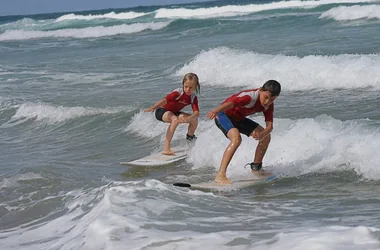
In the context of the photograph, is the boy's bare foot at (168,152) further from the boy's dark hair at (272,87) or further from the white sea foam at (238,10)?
the white sea foam at (238,10)

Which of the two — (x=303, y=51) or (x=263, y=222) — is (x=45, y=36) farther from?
(x=263, y=222)

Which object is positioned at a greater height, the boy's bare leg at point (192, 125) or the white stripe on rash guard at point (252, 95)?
the white stripe on rash guard at point (252, 95)

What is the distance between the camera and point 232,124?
792 cm

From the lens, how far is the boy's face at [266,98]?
745 cm

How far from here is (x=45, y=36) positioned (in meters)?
55.2

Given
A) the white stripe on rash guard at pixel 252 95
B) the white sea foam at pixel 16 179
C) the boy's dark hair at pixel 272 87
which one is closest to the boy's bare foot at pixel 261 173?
the white stripe on rash guard at pixel 252 95

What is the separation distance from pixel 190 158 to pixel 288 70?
8437 mm

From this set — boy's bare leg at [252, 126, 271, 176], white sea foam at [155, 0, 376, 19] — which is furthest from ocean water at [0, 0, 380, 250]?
white sea foam at [155, 0, 376, 19]

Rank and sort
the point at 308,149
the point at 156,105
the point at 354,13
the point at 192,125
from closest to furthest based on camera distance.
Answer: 1. the point at 308,149
2. the point at 156,105
3. the point at 192,125
4. the point at 354,13

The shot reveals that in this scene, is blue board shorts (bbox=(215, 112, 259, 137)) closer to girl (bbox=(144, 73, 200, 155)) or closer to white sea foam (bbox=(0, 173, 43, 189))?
girl (bbox=(144, 73, 200, 155))

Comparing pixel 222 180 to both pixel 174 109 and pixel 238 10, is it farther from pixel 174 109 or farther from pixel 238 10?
pixel 238 10

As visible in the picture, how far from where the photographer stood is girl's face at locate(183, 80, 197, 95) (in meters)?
9.16

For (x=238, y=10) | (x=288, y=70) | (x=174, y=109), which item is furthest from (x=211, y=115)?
(x=238, y=10)

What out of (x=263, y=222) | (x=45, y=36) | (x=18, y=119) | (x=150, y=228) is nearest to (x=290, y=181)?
(x=263, y=222)
